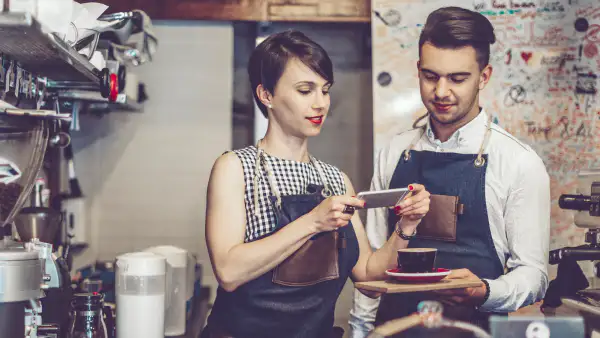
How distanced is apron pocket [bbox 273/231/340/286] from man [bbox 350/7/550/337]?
40cm

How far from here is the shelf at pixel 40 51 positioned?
1633mm

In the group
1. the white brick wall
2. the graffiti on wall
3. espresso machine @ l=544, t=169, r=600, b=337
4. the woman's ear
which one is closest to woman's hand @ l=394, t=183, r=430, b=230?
espresso machine @ l=544, t=169, r=600, b=337

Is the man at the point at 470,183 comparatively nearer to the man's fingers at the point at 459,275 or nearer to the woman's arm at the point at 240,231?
the man's fingers at the point at 459,275

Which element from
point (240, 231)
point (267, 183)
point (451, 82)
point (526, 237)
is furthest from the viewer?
point (451, 82)

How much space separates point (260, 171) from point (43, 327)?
2.65ft

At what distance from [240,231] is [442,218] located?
80 centimetres

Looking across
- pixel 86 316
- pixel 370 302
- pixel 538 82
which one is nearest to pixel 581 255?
pixel 370 302

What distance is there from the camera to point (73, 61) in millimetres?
2221

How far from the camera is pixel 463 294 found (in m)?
2.20

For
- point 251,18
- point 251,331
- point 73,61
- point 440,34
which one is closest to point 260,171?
point 251,331

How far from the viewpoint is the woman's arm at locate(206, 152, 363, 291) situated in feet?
6.83

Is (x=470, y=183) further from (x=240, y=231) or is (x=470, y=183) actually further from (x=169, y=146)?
(x=169, y=146)

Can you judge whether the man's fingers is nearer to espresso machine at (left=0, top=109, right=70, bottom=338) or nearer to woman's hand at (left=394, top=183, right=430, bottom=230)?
woman's hand at (left=394, top=183, right=430, bottom=230)

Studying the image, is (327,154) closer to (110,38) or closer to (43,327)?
(110,38)
